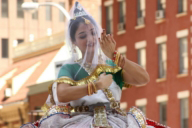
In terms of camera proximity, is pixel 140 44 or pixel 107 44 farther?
pixel 140 44

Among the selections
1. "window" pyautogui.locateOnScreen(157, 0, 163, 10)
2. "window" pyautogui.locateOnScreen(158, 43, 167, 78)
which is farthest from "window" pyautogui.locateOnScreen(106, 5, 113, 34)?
"window" pyautogui.locateOnScreen(158, 43, 167, 78)

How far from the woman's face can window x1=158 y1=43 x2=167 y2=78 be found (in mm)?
30556

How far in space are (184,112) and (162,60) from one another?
3.52m

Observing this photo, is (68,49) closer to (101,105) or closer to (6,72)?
(101,105)

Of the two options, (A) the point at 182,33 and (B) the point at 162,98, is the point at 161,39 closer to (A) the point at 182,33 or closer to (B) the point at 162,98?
(A) the point at 182,33

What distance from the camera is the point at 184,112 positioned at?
35844 mm

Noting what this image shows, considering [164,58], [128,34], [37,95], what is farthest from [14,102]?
[164,58]

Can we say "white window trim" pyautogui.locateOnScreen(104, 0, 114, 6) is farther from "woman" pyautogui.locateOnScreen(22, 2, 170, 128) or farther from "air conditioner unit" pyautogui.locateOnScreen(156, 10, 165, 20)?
"woman" pyautogui.locateOnScreen(22, 2, 170, 128)

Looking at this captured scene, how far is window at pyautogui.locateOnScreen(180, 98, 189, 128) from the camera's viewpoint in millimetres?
35375

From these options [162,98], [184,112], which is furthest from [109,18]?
[184,112]

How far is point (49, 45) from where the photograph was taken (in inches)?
1998

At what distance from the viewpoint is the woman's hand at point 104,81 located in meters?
6.98

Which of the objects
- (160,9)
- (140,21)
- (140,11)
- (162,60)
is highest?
(140,11)

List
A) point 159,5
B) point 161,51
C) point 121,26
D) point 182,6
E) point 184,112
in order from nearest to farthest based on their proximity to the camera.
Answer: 1. point 184,112
2. point 182,6
3. point 161,51
4. point 159,5
5. point 121,26
